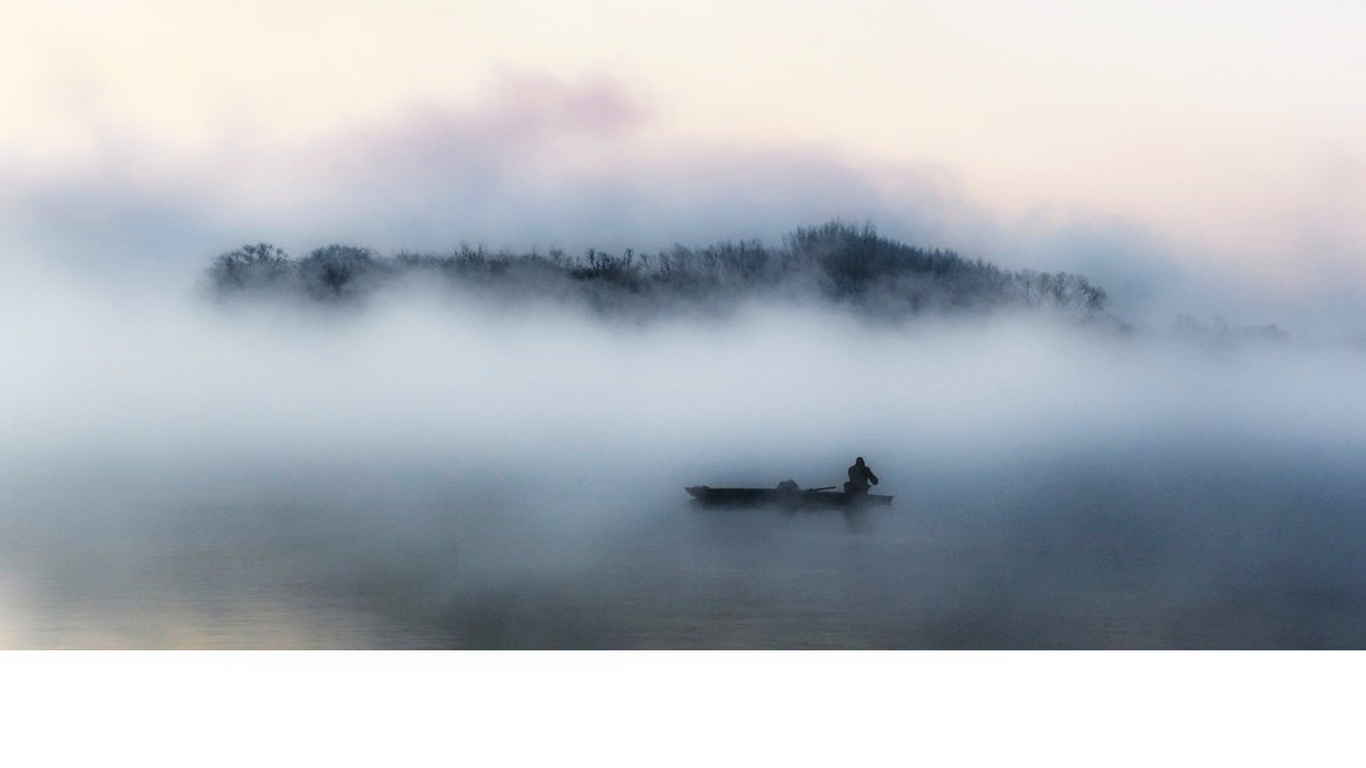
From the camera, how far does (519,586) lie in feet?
17.3

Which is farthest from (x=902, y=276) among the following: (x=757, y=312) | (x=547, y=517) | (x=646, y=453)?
(x=547, y=517)

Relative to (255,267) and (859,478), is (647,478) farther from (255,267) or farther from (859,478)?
(255,267)

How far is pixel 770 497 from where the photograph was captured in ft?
17.7

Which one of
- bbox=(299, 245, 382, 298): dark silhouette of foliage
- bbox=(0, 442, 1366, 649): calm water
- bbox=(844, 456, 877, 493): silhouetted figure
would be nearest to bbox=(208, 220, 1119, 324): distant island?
bbox=(299, 245, 382, 298): dark silhouette of foliage

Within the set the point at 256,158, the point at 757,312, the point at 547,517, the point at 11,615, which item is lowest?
the point at 11,615

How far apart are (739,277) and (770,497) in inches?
34.0

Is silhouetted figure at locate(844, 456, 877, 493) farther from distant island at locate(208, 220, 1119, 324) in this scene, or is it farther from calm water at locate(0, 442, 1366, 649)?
distant island at locate(208, 220, 1119, 324)

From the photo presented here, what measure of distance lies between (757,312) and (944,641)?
56.8 inches

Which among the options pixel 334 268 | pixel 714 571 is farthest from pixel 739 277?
pixel 334 268

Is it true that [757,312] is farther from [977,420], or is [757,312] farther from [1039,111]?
[1039,111]

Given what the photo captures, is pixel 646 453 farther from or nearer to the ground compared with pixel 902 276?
nearer to the ground

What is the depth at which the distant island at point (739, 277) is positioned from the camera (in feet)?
17.6
